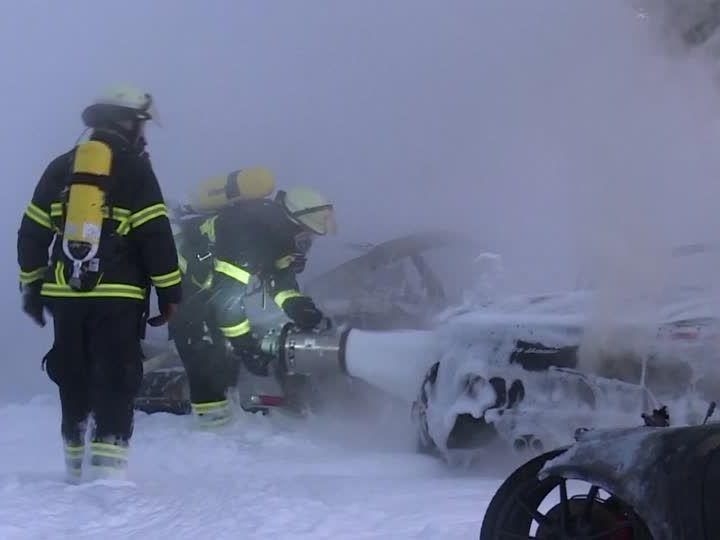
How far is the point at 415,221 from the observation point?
12.8 meters

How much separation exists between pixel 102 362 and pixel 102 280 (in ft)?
1.17

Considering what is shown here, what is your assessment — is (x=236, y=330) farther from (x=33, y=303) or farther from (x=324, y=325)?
(x=33, y=303)

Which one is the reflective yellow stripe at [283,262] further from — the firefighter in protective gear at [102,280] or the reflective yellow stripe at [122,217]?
the reflective yellow stripe at [122,217]

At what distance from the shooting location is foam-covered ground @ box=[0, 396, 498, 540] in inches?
148

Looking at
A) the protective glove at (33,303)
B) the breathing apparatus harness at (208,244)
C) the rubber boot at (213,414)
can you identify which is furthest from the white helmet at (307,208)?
the protective glove at (33,303)

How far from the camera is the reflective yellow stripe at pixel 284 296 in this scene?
635 centimetres

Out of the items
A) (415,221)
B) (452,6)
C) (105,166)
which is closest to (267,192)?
(105,166)

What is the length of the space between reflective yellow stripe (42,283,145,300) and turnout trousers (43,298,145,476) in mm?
22

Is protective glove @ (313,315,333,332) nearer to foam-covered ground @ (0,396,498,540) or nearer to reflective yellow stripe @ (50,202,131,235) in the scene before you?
foam-covered ground @ (0,396,498,540)

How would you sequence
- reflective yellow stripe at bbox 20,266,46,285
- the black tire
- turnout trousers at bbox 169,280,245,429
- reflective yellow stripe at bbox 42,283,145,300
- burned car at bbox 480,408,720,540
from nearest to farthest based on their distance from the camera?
burned car at bbox 480,408,720,540
the black tire
reflective yellow stripe at bbox 42,283,145,300
reflective yellow stripe at bbox 20,266,46,285
turnout trousers at bbox 169,280,245,429

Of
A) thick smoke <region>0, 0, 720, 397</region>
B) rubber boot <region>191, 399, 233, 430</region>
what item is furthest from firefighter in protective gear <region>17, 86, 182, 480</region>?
thick smoke <region>0, 0, 720, 397</region>

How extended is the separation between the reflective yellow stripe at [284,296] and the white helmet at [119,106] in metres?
1.83

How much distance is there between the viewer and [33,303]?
469cm

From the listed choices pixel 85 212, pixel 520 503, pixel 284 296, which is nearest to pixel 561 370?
pixel 520 503
